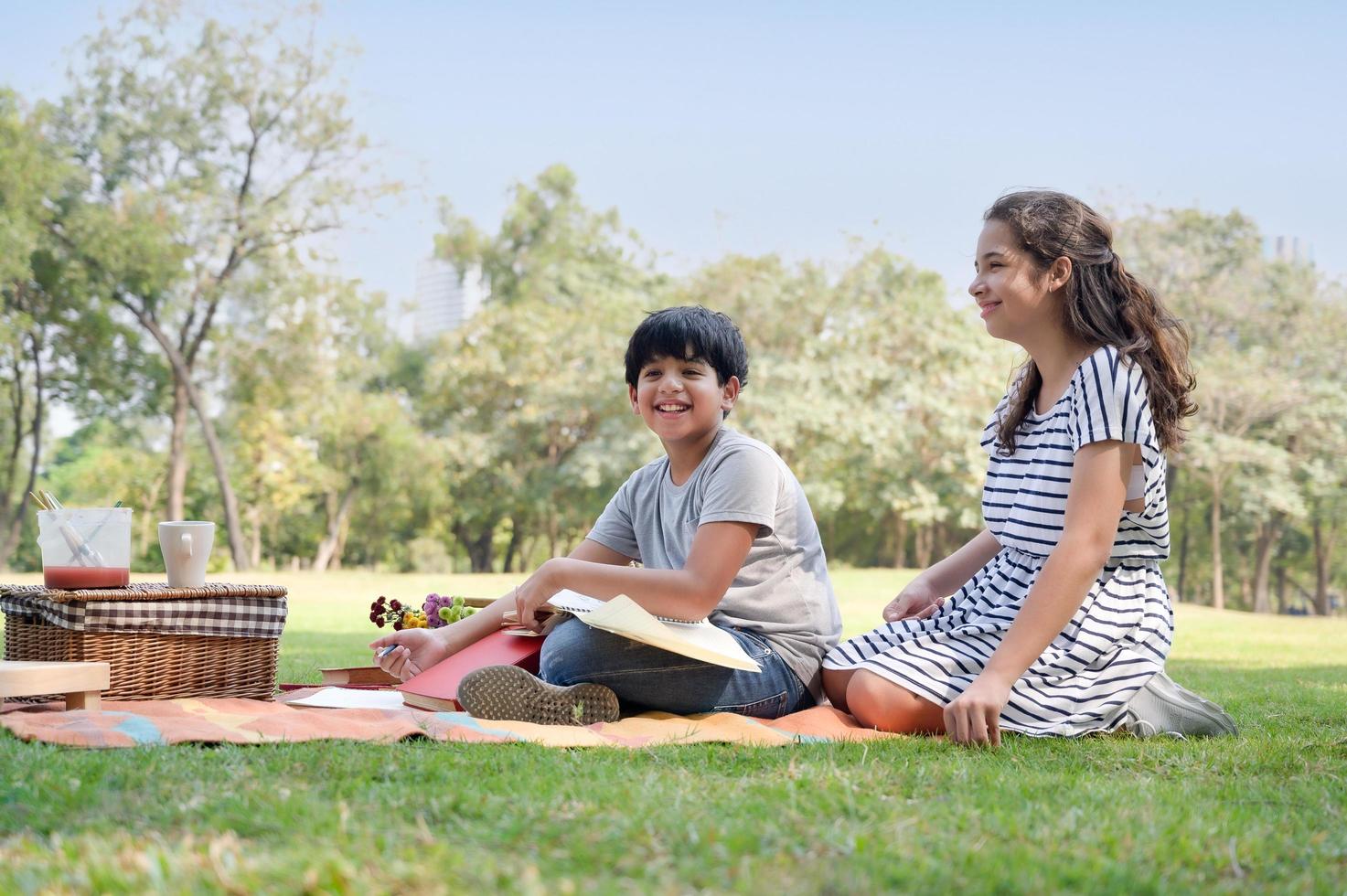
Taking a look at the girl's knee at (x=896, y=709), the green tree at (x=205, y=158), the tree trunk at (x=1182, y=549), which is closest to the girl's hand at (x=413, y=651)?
the girl's knee at (x=896, y=709)

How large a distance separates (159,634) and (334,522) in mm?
23155

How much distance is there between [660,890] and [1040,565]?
6.02 feet

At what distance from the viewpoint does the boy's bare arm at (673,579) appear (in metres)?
2.85

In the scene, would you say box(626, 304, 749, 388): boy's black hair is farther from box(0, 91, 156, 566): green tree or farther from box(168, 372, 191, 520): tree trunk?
box(168, 372, 191, 520): tree trunk

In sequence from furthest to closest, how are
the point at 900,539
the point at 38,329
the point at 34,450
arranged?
the point at 900,539
the point at 34,450
the point at 38,329

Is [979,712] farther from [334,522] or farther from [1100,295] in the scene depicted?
[334,522]

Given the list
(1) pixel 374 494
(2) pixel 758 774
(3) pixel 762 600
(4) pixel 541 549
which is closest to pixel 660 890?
(2) pixel 758 774

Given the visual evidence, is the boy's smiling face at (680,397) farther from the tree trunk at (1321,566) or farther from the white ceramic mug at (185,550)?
the tree trunk at (1321,566)

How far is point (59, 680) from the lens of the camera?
8.97ft

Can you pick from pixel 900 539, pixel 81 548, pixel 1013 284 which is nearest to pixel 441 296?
pixel 900 539

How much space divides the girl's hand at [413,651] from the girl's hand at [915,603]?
47.8 inches

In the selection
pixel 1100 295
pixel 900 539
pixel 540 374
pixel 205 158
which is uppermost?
pixel 205 158

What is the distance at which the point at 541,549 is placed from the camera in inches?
1172

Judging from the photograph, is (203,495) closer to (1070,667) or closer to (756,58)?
(756,58)
